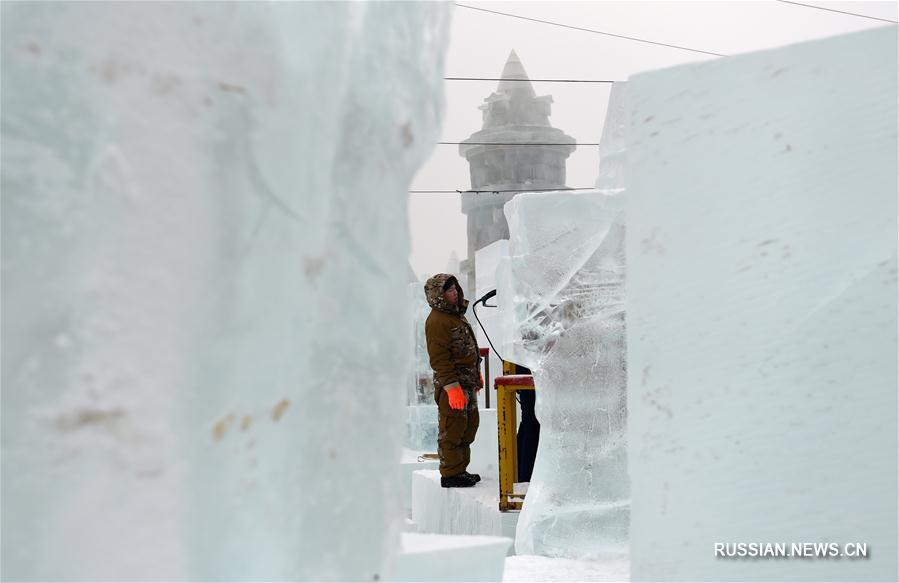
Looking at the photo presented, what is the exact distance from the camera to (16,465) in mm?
999

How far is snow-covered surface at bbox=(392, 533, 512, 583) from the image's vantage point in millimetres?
1520

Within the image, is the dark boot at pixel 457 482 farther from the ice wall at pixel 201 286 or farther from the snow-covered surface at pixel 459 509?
the ice wall at pixel 201 286

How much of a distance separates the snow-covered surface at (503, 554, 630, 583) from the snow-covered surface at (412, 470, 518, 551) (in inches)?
42.4

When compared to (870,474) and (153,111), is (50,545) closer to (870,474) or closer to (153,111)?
(153,111)

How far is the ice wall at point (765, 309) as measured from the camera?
5.06 feet

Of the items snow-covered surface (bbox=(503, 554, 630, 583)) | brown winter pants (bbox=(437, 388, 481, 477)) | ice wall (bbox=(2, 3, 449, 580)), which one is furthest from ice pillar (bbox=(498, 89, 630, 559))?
ice wall (bbox=(2, 3, 449, 580))

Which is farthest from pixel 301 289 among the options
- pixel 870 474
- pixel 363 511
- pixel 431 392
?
pixel 431 392

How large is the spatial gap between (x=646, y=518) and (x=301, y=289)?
942mm

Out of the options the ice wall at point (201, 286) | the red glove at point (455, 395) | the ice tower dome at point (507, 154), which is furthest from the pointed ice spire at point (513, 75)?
the ice wall at point (201, 286)

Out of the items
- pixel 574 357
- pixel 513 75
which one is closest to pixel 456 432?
pixel 574 357

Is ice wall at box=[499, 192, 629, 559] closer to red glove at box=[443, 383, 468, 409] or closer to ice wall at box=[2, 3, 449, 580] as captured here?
red glove at box=[443, 383, 468, 409]

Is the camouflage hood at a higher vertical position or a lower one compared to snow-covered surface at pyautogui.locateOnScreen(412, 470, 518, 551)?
higher

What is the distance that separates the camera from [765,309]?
1628 millimetres

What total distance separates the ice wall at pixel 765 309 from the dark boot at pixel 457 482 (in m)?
3.58
